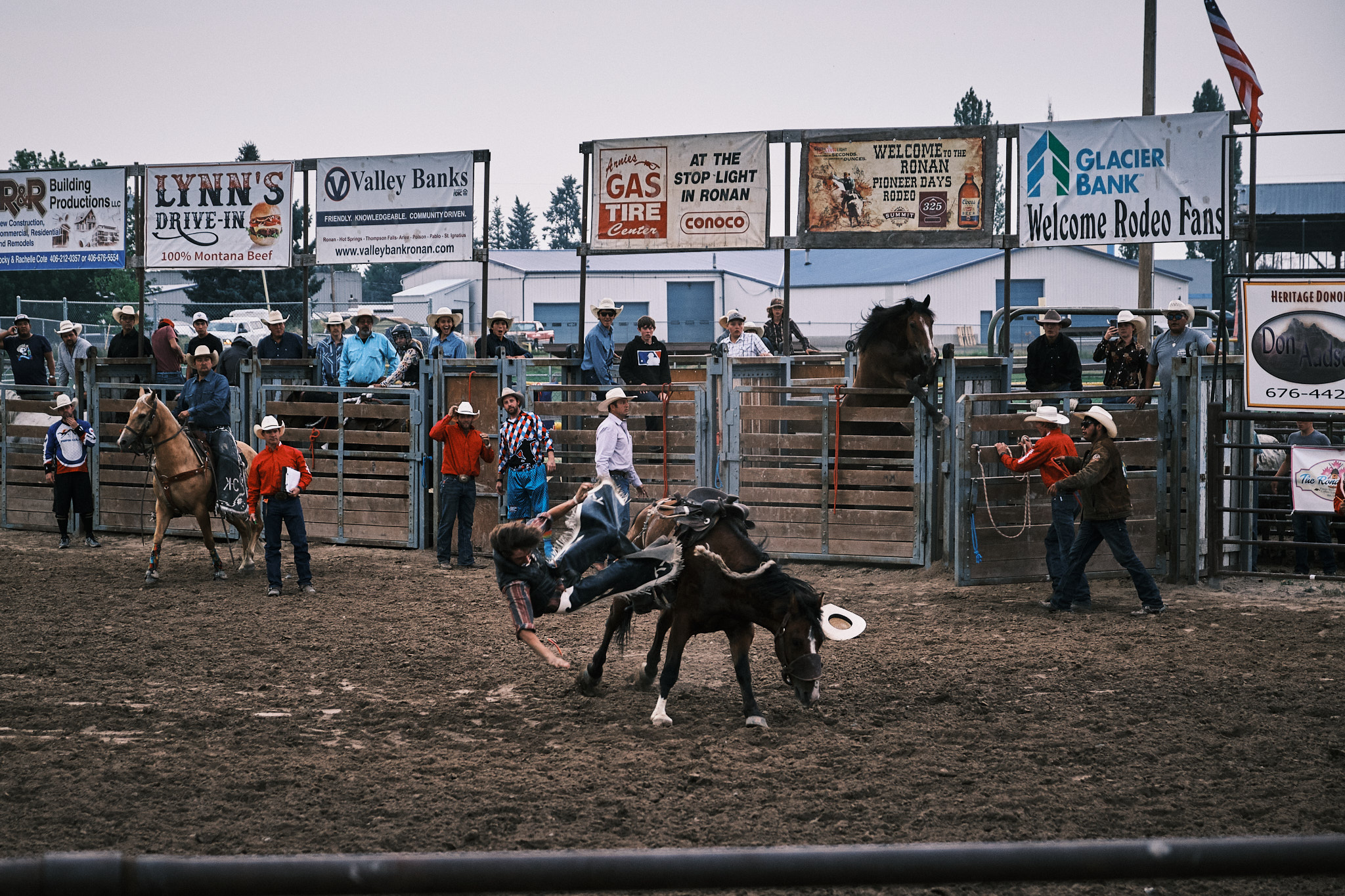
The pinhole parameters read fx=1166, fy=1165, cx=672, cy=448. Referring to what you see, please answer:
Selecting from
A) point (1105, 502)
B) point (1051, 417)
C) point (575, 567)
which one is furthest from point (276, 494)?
point (1105, 502)

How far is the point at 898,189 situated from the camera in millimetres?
12836

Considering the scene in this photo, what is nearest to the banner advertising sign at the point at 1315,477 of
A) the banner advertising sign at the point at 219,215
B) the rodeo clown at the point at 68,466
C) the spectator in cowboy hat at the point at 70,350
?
the banner advertising sign at the point at 219,215

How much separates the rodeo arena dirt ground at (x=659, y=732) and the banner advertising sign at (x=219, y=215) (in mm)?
6250

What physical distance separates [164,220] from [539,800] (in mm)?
12862

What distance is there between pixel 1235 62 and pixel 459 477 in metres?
9.18

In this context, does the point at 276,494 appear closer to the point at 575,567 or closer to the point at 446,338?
the point at 446,338

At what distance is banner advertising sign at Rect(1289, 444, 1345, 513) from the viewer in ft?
33.6

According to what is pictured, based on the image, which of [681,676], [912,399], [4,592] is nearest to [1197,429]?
[912,399]

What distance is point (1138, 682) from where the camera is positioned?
7.34 m

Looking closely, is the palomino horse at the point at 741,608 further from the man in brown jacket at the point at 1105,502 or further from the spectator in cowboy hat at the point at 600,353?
the spectator in cowboy hat at the point at 600,353

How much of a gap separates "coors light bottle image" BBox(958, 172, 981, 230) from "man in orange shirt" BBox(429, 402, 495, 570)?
5.67 meters

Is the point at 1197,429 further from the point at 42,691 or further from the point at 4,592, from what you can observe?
the point at 4,592

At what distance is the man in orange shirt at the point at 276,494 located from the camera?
10609 mm

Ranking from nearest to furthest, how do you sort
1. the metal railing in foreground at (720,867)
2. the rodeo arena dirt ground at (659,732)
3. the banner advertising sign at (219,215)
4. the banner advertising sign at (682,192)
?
1. the metal railing in foreground at (720,867)
2. the rodeo arena dirt ground at (659,732)
3. the banner advertising sign at (682,192)
4. the banner advertising sign at (219,215)
